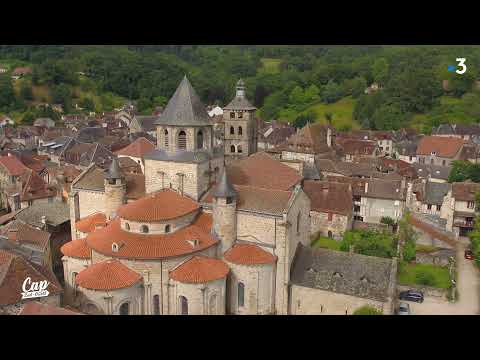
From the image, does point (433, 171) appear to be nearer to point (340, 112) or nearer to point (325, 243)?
point (325, 243)

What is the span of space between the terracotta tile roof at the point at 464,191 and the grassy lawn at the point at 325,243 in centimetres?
1626

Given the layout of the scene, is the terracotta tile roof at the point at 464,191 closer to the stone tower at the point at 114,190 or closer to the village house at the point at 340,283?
the village house at the point at 340,283

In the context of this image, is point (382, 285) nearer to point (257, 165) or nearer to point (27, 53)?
point (257, 165)

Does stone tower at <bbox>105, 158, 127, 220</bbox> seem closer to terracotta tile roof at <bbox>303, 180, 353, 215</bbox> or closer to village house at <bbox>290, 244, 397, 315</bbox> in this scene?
village house at <bbox>290, 244, 397, 315</bbox>

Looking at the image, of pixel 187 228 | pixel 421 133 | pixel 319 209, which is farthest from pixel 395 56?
pixel 187 228

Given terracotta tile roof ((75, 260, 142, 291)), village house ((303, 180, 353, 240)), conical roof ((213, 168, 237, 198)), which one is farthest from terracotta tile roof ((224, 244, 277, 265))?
village house ((303, 180, 353, 240))

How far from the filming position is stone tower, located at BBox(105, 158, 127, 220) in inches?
1599

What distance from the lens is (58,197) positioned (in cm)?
5888

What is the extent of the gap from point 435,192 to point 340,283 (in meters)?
30.8

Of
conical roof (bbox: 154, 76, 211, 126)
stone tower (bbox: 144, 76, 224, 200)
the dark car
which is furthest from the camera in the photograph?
the dark car

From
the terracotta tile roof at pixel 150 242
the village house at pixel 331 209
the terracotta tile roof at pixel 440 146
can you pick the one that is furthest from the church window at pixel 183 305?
the terracotta tile roof at pixel 440 146

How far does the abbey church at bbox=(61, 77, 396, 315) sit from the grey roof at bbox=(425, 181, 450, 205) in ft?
84.3

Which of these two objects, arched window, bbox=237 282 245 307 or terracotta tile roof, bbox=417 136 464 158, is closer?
arched window, bbox=237 282 245 307

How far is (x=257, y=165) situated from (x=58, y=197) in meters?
26.0
